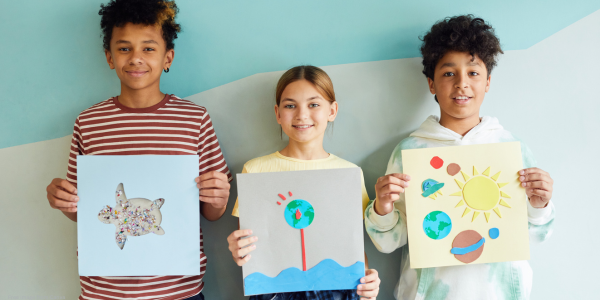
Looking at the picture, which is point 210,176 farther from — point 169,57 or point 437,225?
point 437,225

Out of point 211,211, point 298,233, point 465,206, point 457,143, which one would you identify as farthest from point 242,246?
point 457,143

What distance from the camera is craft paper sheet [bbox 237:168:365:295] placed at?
1.15 m

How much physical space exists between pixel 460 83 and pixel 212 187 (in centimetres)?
99

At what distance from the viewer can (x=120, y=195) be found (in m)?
1.20

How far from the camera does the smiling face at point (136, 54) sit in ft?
4.35

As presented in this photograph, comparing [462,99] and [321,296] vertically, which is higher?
[462,99]

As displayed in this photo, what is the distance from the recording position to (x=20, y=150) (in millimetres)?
1560

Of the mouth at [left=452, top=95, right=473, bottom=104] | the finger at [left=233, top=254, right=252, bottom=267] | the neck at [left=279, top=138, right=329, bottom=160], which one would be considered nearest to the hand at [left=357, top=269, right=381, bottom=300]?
the finger at [left=233, top=254, right=252, bottom=267]

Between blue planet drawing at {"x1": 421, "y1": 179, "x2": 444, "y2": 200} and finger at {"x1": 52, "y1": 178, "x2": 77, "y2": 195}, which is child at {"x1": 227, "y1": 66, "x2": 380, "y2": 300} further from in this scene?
finger at {"x1": 52, "y1": 178, "x2": 77, "y2": 195}

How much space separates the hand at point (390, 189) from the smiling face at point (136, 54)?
96cm

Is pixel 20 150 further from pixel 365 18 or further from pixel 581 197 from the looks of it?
pixel 581 197

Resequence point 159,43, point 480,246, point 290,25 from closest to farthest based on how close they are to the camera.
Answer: point 480,246, point 159,43, point 290,25

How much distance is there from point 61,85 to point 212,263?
1.03 m

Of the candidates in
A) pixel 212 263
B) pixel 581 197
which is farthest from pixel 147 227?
pixel 581 197
